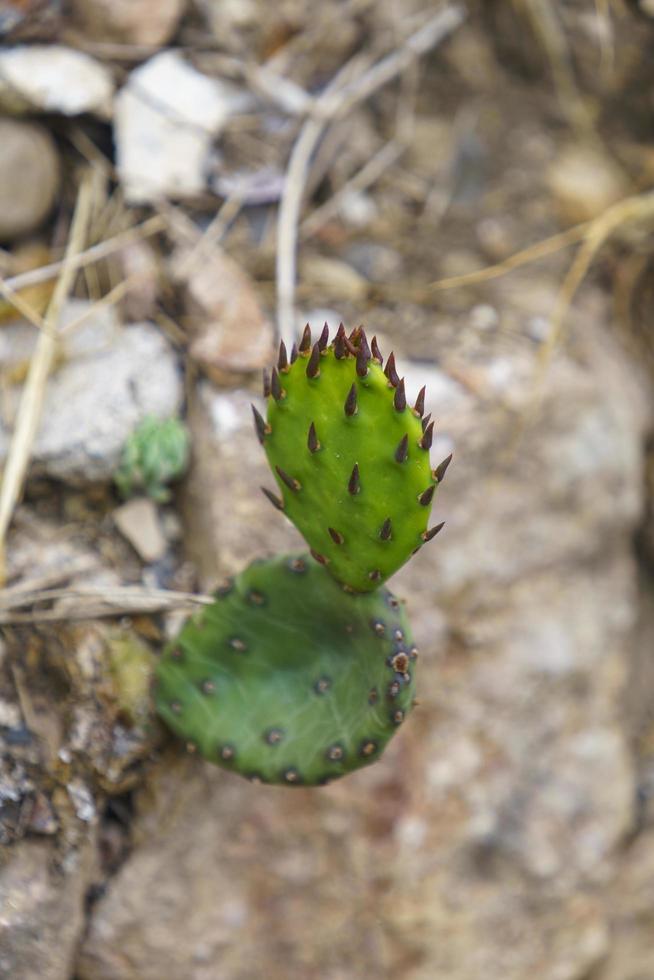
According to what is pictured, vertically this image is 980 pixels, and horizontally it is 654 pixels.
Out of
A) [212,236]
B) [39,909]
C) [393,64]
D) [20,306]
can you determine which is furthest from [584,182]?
[39,909]

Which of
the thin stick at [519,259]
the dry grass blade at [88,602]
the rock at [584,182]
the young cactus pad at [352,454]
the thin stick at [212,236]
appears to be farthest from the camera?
the rock at [584,182]

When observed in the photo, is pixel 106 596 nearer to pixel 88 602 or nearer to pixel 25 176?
pixel 88 602

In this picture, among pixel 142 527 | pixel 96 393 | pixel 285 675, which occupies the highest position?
pixel 96 393

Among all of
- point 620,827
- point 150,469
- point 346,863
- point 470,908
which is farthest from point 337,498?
point 620,827

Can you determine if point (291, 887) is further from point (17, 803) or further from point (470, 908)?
point (17, 803)

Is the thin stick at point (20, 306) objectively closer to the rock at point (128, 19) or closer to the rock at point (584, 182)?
the rock at point (128, 19)

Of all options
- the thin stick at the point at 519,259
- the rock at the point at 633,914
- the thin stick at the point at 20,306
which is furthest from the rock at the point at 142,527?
the rock at the point at 633,914
